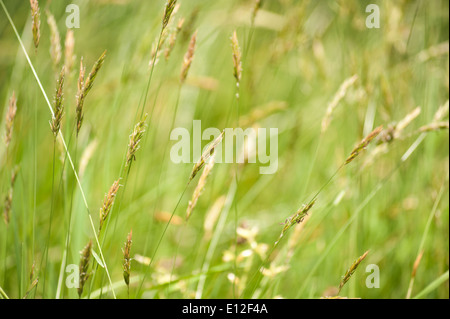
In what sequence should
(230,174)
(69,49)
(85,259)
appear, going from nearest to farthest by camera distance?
(85,259) → (69,49) → (230,174)

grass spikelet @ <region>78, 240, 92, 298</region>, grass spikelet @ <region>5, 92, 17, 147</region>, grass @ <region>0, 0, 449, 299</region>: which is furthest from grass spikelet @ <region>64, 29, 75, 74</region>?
grass spikelet @ <region>78, 240, 92, 298</region>

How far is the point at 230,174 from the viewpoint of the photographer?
1.35 m

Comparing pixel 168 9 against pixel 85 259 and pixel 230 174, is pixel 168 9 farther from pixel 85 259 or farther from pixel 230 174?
pixel 230 174

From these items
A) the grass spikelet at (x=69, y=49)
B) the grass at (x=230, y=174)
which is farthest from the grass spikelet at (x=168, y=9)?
the grass spikelet at (x=69, y=49)

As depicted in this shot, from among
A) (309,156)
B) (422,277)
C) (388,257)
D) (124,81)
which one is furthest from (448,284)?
(124,81)

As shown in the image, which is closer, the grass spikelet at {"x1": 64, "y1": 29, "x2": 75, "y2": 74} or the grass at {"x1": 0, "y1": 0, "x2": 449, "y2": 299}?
the grass spikelet at {"x1": 64, "y1": 29, "x2": 75, "y2": 74}

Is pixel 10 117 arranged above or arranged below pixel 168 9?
below

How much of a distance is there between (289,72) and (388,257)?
109 cm

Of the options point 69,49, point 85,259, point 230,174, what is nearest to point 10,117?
point 69,49

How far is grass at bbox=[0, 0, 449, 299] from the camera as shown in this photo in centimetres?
95

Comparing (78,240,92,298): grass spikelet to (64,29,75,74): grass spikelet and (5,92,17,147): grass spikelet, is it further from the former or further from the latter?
(64,29,75,74): grass spikelet

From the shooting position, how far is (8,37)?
1695 mm

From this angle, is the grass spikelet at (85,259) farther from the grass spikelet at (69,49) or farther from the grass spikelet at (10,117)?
the grass spikelet at (69,49)
